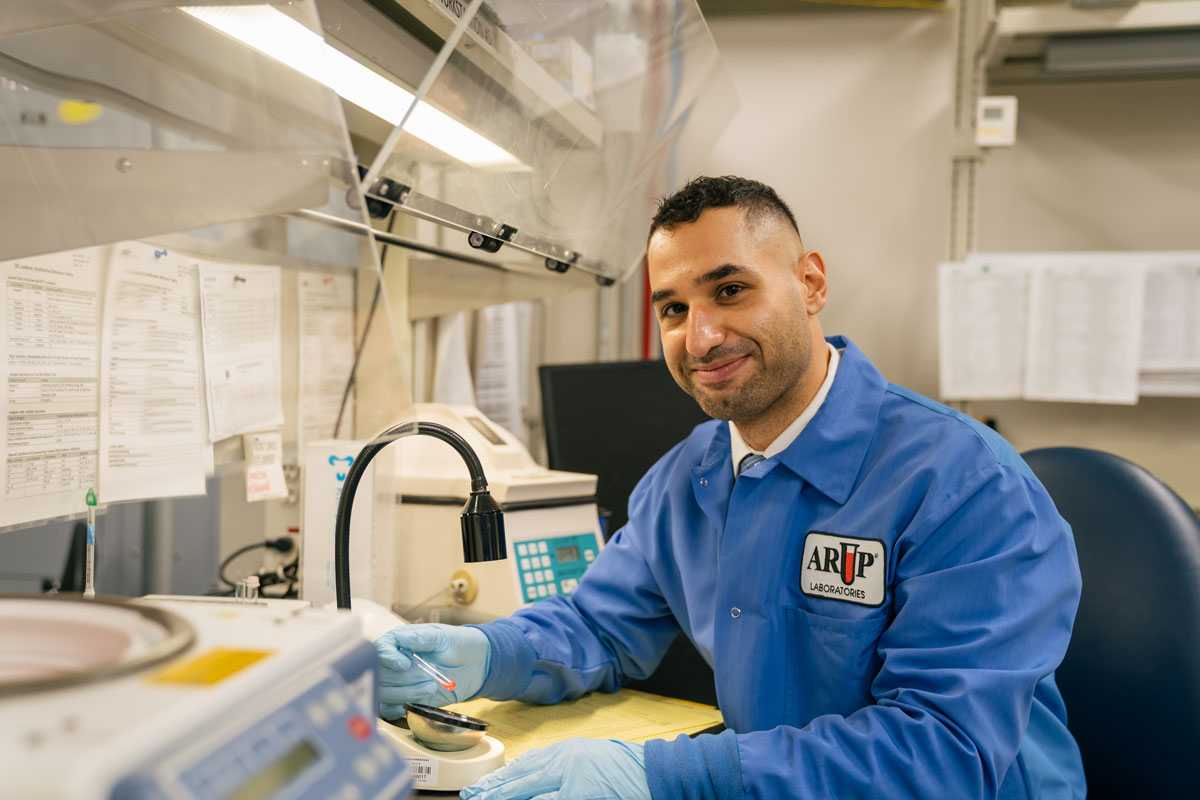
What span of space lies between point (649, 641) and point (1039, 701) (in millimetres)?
559

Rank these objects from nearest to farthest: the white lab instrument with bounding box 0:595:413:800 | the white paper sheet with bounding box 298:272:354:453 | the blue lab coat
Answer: the white lab instrument with bounding box 0:595:413:800 < the blue lab coat < the white paper sheet with bounding box 298:272:354:453

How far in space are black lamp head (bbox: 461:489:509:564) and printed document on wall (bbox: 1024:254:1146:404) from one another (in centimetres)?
187

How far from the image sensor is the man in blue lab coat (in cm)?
91

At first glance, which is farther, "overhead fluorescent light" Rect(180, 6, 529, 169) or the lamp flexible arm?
the lamp flexible arm

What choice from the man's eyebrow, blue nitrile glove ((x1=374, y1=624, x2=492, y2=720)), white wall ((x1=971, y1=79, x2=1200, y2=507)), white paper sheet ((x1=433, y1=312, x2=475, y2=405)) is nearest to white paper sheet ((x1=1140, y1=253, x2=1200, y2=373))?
white wall ((x1=971, y1=79, x2=1200, y2=507))

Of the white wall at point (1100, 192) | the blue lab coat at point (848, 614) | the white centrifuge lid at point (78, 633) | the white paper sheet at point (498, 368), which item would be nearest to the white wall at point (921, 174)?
the white wall at point (1100, 192)

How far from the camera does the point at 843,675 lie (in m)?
1.08

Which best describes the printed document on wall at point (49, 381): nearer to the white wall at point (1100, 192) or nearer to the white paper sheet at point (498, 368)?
the white paper sheet at point (498, 368)

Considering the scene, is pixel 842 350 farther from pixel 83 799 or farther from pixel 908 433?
pixel 83 799

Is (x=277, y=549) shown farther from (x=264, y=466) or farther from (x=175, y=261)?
(x=175, y=261)

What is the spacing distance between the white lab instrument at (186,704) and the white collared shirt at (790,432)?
777 millimetres

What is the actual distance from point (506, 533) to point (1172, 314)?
6.41ft

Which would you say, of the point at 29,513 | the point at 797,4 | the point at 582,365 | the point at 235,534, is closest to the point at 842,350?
the point at 582,365

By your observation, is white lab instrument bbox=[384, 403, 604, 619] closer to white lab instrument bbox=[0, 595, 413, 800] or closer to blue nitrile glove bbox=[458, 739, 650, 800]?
blue nitrile glove bbox=[458, 739, 650, 800]
